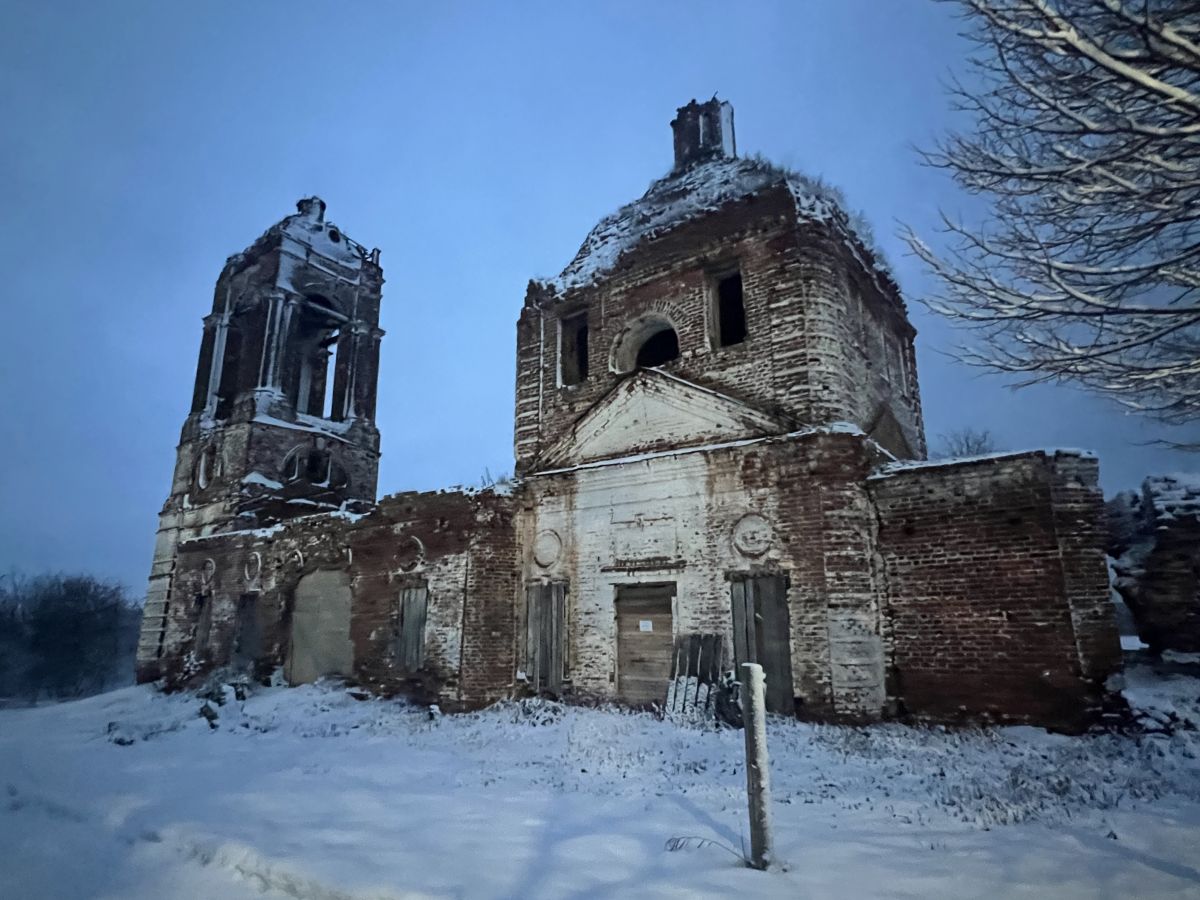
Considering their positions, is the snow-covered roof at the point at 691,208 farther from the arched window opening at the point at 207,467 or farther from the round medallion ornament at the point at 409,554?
the arched window opening at the point at 207,467

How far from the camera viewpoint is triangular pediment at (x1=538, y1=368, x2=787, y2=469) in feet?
35.2

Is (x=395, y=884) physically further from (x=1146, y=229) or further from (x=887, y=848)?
(x=1146, y=229)

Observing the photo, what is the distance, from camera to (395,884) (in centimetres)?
405

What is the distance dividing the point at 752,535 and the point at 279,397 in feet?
55.3

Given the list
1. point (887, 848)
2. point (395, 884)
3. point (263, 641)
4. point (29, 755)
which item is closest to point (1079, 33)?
point (887, 848)

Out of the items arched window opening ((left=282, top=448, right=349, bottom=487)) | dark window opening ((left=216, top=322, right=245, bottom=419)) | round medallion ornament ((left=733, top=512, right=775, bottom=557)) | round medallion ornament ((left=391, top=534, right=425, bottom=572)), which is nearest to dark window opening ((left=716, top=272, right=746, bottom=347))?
round medallion ornament ((left=733, top=512, right=775, bottom=557))

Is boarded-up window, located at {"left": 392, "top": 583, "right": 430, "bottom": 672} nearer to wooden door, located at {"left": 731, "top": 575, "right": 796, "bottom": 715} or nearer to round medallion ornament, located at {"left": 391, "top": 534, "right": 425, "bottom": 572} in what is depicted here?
round medallion ornament, located at {"left": 391, "top": 534, "right": 425, "bottom": 572}

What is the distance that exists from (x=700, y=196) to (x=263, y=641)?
13351 mm

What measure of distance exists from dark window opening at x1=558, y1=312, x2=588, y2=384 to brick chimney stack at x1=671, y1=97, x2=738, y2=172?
448 centimetres

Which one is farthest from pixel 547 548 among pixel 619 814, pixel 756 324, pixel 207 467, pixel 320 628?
pixel 207 467

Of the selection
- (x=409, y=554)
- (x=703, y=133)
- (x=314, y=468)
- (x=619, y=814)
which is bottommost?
A: (x=619, y=814)

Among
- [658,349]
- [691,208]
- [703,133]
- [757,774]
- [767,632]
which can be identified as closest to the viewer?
[757,774]

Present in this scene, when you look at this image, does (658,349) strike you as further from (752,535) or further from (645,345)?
(752,535)

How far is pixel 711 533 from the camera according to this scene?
1027 cm
